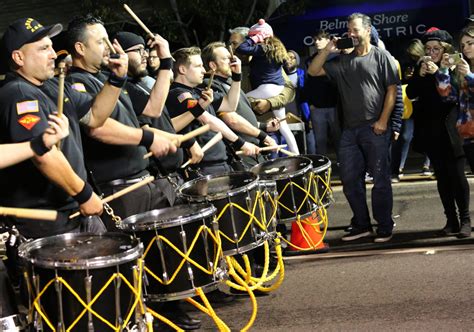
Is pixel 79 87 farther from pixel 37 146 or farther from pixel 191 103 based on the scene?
pixel 191 103

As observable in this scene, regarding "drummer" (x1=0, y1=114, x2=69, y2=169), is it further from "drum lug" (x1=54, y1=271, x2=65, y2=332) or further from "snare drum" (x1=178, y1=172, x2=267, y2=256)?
"snare drum" (x1=178, y1=172, x2=267, y2=256)

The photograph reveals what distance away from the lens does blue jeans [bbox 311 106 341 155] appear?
12.3m

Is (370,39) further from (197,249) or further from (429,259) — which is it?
(197,249)

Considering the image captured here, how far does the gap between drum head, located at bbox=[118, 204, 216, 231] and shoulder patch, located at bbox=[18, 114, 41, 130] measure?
0.85 meters

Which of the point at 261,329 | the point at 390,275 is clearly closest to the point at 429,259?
the point at 390,275

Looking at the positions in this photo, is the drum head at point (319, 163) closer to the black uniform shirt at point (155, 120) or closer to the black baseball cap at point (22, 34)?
the black uniform shirt at point (155, 120)

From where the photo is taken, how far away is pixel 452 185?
9312 mm

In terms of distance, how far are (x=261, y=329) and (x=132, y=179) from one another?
1319 mm

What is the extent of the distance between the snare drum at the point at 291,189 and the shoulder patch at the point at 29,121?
2.57 m

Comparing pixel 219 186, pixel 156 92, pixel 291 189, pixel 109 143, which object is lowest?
pixel 291 189

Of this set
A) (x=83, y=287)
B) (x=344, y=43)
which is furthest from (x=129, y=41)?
(x=83, y=287)

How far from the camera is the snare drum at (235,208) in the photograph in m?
6.46

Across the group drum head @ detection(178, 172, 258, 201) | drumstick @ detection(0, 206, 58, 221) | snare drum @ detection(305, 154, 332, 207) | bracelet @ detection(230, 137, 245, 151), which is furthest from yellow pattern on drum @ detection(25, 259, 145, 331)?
bracelet @ detection(230, 137, 245, 151)

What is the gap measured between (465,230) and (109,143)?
4072mm
